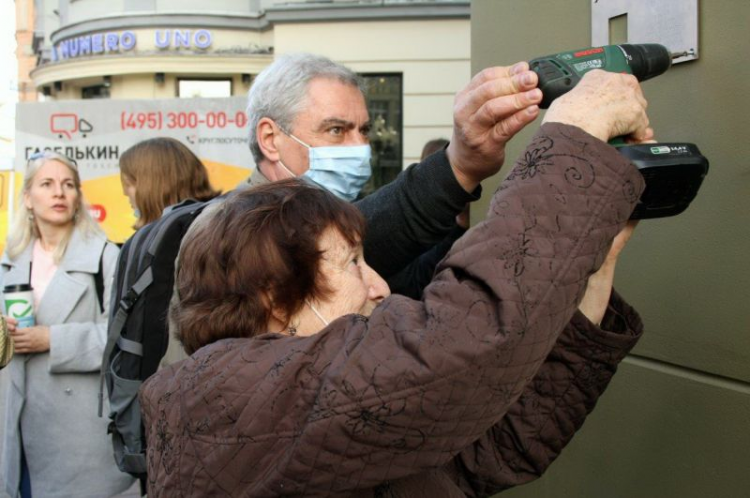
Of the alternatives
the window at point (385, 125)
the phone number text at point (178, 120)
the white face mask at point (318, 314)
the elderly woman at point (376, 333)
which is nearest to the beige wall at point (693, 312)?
the elderly woman at point (376, 333)

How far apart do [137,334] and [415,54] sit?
31.8 ft

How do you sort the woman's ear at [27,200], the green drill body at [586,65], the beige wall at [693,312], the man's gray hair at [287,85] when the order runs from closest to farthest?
the green drill body at [586,65] < the beige wall at [693,312] < the man's gray hair at [287,85] < the woman's ear at [27,200]

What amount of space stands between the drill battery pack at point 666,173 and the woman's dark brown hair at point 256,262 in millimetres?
469

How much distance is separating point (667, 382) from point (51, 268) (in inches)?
107

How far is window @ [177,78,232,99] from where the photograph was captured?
1395 centimetres

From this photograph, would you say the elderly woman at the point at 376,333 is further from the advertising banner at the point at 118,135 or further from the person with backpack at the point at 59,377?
the advertising banner at the point at 118,135

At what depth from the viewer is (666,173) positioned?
124cm

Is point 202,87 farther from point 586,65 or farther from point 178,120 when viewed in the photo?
point 586,65

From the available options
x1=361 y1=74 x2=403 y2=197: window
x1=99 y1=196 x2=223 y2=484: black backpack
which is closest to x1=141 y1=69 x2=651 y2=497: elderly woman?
x1=99 y1=196 x2=223 y2=484: black backpack

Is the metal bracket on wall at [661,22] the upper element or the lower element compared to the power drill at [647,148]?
upper

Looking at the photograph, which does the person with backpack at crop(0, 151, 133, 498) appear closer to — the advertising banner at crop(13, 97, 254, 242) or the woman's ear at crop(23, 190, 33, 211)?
the woman's ear at crop(23, 190, 33, 211)

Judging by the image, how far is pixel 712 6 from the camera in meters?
1.81

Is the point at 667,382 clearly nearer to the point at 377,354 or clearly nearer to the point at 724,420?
the point at 724,420

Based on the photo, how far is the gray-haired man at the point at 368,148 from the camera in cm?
157
